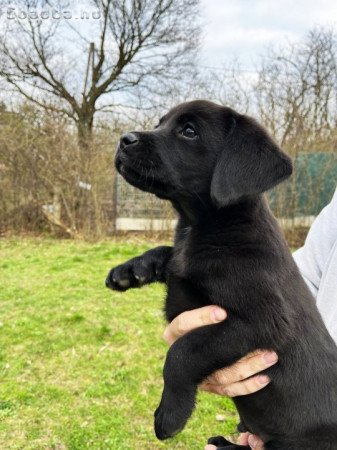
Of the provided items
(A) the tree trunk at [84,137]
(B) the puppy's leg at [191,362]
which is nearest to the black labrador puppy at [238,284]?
(B) the puppy's leg at [191,362]

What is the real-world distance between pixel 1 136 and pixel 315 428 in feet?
36.3

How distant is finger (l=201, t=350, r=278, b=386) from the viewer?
5.61 feet

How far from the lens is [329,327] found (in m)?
2.04

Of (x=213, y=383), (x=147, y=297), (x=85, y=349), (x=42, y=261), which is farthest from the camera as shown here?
(x=42, y=261)

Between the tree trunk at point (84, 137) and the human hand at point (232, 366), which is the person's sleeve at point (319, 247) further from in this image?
the tree trunk at point (84, 137)

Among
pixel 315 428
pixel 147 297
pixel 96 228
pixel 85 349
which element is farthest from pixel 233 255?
pixel 96 228

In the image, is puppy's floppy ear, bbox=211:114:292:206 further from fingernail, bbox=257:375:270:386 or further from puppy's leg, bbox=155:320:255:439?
fingernail, bbox=257:375:270:386

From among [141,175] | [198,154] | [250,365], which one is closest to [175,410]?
[250,365]

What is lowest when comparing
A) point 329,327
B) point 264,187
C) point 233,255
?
point 329,327

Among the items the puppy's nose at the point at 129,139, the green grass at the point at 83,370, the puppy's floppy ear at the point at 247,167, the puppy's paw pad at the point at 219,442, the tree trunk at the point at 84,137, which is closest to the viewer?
the puppy's floppy ear at the point at 247,167

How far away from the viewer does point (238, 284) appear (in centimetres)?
173

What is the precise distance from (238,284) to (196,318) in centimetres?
20

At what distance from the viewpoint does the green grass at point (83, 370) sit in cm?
336

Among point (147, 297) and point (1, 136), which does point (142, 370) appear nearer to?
point (147, 297)
